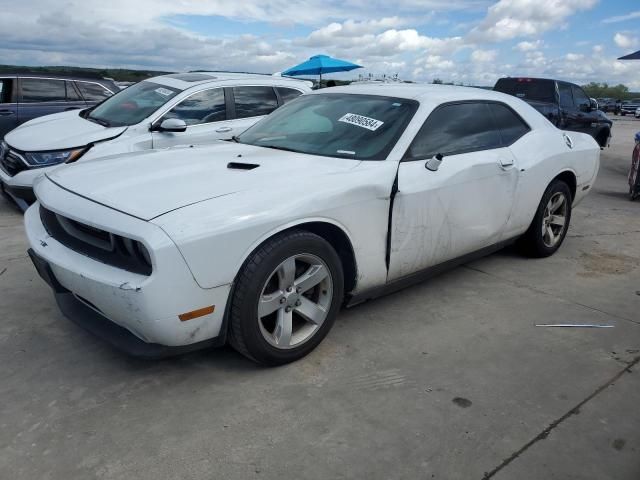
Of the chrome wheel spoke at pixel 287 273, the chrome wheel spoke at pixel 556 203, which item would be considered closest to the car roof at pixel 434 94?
the chrome wheel spoke at pixel 556 203

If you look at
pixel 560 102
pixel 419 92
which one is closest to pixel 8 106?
pixel 419 92

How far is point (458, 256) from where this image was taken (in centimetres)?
386

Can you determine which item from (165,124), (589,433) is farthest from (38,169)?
(589,433)

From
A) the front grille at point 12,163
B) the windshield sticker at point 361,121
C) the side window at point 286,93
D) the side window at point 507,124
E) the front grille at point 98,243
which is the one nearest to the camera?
the front grille at point 98,243

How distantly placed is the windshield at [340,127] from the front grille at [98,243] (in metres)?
1.34

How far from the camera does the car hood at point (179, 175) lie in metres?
2.59

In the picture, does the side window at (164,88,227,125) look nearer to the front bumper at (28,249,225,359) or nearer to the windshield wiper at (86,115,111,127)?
the windshield wiper at (86,115,111,127)

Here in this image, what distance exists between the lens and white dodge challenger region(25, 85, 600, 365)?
2449mm

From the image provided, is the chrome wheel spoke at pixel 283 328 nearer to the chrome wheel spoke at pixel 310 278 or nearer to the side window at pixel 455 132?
the chrome wheel spoke at pixel 310 278

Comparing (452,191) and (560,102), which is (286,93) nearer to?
(452,191)

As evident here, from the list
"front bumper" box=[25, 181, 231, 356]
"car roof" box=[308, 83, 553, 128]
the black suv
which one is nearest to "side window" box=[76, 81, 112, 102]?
the black suv

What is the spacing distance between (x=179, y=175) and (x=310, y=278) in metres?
0.89

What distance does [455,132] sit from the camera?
3734 mm

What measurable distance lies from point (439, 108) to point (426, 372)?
1783 millimetres
